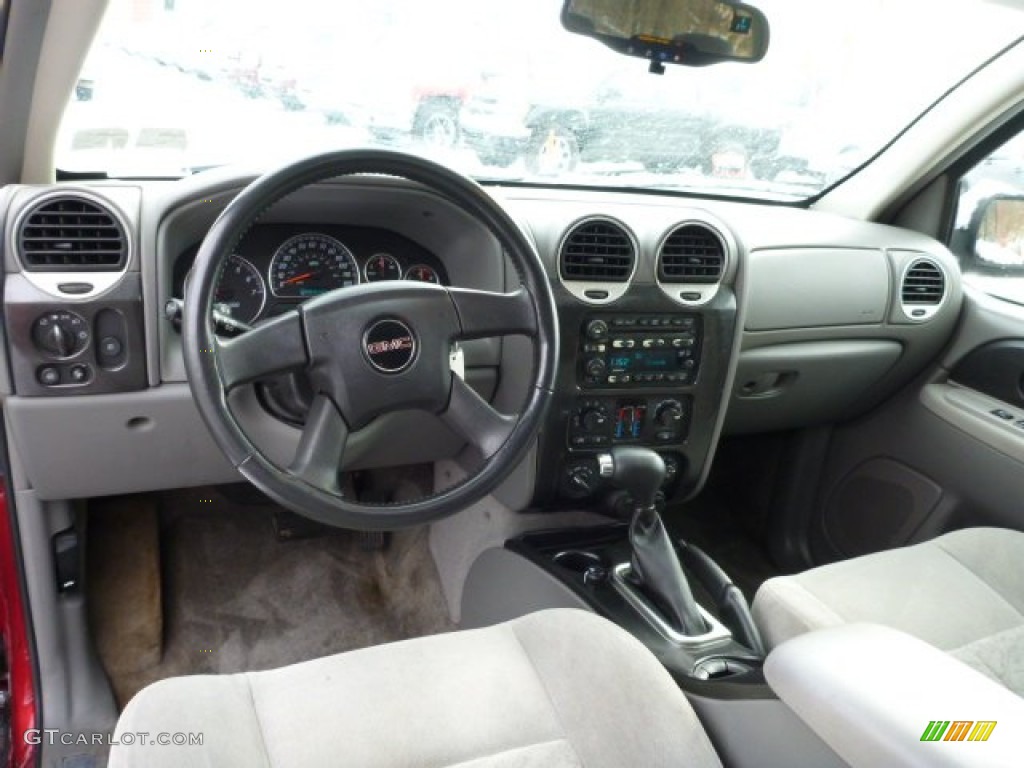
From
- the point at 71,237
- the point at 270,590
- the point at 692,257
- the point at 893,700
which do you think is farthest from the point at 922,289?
the point at 71,237

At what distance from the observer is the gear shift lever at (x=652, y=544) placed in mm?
1677

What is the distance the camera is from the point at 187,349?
3.78 ft

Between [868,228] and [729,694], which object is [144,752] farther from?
[868,228]

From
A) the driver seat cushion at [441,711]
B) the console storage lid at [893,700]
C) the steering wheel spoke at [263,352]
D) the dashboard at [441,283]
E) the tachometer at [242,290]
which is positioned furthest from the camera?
the tachometer at [242,290]

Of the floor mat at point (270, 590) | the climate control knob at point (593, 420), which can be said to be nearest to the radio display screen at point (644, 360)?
the climate control knob at point (593, 420)

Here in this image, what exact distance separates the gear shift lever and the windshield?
2.31 feet

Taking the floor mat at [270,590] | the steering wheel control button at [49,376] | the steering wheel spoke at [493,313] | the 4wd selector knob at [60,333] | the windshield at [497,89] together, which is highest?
the windshield at [497,89]

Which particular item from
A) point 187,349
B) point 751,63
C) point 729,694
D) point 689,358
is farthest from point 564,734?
point 751,63

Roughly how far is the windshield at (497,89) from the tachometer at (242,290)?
0.82 ft

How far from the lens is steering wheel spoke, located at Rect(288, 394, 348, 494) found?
1254 mm

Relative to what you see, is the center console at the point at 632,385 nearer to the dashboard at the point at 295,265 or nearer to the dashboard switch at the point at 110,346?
the dashboard at the point at 295,265

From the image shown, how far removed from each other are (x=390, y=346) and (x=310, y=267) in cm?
47

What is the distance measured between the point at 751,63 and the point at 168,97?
118 cm

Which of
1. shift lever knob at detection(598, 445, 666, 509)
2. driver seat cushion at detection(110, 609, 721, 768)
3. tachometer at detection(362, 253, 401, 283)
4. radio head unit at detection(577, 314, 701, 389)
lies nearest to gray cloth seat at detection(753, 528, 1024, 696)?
shift lever knob at detection(598, 445, 666, 509)
